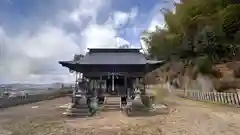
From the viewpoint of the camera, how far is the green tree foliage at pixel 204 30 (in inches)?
949

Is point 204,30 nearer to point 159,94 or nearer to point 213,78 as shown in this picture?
point 213,78

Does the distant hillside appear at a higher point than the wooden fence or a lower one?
→ higher

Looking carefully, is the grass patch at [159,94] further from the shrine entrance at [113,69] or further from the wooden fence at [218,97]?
the wooden fence at [218,97]

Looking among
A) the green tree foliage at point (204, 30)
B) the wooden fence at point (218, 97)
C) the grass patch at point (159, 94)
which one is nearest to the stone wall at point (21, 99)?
the grass patch at point (159, 94)

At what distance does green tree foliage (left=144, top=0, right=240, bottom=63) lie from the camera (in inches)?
949

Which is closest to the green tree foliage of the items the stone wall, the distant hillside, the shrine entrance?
the distant hillside

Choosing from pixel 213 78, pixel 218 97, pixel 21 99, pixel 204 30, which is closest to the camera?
pixel 218 97

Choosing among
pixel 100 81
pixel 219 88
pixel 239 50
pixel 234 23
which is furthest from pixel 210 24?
pixel 100 81

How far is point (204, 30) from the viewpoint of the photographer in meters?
25.8

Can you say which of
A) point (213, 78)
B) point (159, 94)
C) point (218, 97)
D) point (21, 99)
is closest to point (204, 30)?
point (213, 78)

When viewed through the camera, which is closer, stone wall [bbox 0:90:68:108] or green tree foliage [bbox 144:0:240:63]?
stone wall [bbox 0:90:68:108]

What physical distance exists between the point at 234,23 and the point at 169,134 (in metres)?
18.6

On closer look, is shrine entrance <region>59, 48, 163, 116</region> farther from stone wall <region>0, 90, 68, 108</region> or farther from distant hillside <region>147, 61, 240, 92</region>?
distant hillside <region>147, 61, 240, 92</region>

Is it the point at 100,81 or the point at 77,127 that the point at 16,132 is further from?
the point at 100,81
